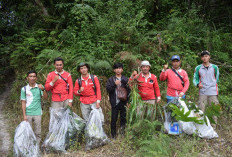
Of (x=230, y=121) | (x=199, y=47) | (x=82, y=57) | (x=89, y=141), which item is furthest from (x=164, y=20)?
(x=89, y=141)

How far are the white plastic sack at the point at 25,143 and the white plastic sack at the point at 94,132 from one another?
0.95m

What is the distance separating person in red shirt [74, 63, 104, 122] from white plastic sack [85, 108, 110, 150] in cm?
20

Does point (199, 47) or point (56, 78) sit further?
point (199, 47)

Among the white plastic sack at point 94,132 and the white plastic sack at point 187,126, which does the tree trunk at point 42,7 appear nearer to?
the white plastic sack at point 94,132

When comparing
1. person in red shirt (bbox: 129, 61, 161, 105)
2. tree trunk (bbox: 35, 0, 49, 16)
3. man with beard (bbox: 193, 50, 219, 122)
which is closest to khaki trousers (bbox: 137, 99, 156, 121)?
person in red shirt (bbox: 129, 61, 161, 105)

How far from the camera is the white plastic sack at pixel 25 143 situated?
3.35m

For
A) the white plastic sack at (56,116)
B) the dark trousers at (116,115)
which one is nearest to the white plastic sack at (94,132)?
the dark trousers at (116,115)

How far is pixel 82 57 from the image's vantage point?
5.75 m

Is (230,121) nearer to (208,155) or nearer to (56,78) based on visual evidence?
(208,155)

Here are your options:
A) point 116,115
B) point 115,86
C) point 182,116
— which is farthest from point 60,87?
point 182,116

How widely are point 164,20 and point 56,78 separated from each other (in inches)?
220

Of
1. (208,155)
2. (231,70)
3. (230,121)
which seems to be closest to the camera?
(208,155)

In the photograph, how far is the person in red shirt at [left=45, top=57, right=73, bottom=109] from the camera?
3.99 meters

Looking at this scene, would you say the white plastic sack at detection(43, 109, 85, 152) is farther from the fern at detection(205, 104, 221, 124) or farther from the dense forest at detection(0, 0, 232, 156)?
the fern at detection(205, 104, 221, 124)
